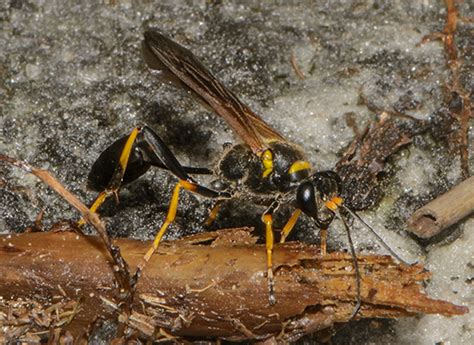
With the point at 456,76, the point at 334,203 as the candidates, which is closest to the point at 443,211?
the point at 334,203

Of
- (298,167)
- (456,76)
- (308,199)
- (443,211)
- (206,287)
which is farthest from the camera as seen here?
(456,76)

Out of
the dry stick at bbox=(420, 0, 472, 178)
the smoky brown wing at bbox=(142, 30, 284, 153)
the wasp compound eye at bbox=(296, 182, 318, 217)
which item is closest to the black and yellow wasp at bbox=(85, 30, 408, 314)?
the smoky brown wing at bbox=(142, 30, 284, 153)

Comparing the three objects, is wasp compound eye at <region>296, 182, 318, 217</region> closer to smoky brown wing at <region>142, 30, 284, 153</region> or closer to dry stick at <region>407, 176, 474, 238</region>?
smoky brown wing at <region>142, 30, 284, 153</region>

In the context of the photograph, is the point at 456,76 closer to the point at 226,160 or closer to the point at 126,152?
the point at 226,160

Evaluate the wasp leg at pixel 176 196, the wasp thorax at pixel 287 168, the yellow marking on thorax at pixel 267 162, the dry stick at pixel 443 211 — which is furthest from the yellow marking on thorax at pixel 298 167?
the dry stick at pixel 443 211

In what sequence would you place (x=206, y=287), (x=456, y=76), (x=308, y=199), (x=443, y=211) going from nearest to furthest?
(x=206, y=287)
(x=308, y=199)
(x=443, y=211)
(x=456, y=76)

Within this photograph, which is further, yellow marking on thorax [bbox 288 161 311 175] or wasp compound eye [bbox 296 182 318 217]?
yellow marking on thorax [bbox 288 161 311 175]

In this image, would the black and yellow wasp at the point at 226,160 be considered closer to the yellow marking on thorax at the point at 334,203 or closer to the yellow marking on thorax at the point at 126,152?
the yellow marking on thorax at the point at 126,152
